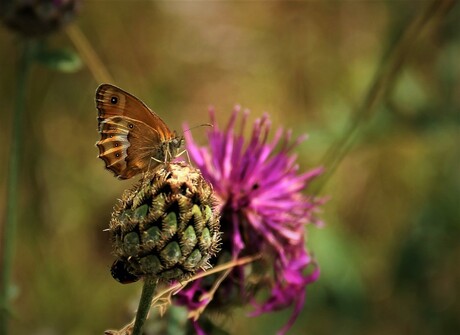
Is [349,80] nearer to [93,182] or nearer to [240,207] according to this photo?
[93,182]

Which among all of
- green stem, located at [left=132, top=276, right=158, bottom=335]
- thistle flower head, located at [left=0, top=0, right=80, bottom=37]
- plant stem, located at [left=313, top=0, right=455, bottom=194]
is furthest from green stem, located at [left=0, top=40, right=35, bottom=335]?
plant stem, located at [left=313, top=0, right=455, bottom=194]

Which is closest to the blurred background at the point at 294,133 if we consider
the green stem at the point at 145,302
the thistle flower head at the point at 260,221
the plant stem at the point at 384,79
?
the plant stem at the point at 384,79

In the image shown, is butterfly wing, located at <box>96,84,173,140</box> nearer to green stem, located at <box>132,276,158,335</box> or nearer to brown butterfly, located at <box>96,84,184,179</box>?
brown butterfly, located at <box>96,84,184,179</box>

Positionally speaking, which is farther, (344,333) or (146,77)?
(146,77)

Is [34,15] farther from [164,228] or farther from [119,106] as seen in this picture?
[164,228]

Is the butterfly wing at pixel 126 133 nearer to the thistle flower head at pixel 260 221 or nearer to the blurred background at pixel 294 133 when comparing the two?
the thistle flower head at pixel 260 221

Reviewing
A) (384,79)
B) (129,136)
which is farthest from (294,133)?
(129,136)

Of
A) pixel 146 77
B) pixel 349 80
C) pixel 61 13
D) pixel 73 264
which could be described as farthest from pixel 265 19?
pixel 61 13
